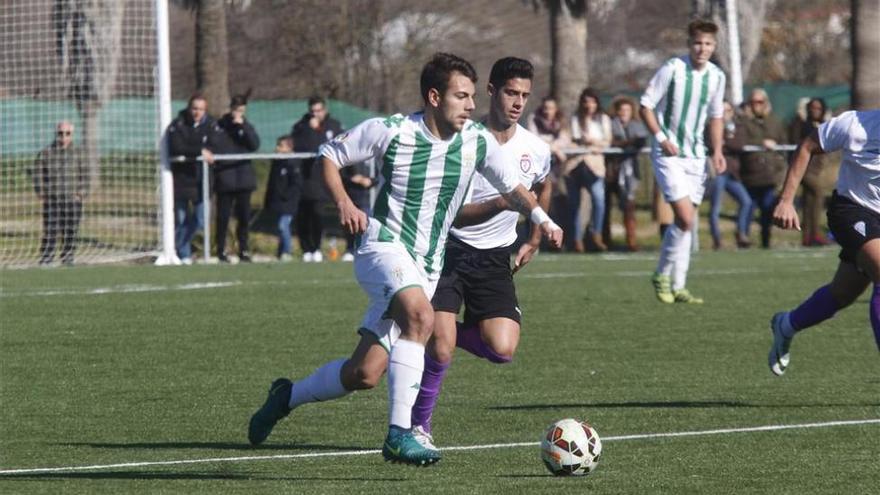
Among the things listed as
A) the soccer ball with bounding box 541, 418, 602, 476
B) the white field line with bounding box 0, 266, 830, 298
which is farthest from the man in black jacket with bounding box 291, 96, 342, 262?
the soccer ball with bounding box 541, 418, 602, 476

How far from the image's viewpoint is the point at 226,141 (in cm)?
2023

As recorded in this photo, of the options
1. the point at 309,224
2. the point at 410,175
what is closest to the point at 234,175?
the point at 309,224

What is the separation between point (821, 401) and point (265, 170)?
20.6m

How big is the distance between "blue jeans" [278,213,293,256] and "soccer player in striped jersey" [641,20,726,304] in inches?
288

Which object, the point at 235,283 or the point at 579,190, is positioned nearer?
the point at 235,283

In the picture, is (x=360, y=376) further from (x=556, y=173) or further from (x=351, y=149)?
(x=556, y=173)

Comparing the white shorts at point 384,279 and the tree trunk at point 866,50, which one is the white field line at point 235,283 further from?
the white shorts at point 384,279

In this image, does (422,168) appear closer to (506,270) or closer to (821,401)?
(506,270)

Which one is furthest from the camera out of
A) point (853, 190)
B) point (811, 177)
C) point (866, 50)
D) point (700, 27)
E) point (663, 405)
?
point (866, 50)

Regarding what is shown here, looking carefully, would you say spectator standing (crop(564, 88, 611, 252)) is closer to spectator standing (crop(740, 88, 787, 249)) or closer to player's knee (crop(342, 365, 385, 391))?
spectator standing (crop(740, 88, 787, 249))

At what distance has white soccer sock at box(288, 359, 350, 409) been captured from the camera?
748 centimetres

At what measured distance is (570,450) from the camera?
6.89 metres

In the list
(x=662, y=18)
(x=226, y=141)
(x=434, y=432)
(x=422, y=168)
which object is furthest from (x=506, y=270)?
(x=662, y=18)

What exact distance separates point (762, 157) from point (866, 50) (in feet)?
15.6
